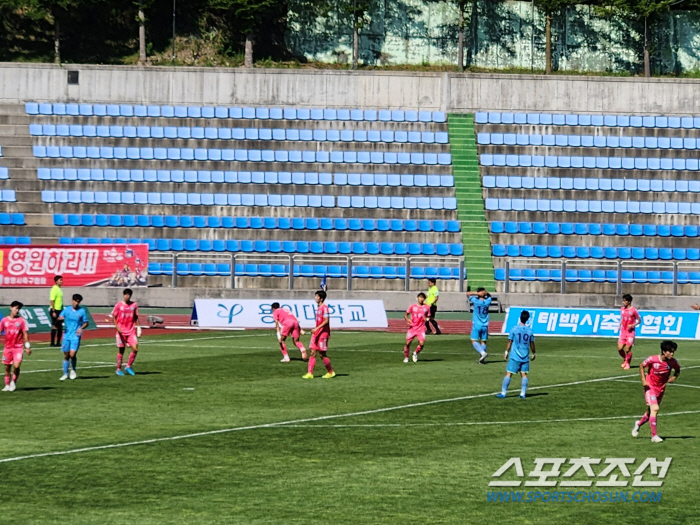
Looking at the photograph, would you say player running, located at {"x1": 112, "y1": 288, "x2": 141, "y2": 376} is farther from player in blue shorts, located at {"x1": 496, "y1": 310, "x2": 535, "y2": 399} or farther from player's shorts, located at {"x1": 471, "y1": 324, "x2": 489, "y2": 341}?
player's shorts, located at {"x1": 471, "y1": 324, "x2": 489, "y2": 341}

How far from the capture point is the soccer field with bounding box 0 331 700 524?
47.2 feet

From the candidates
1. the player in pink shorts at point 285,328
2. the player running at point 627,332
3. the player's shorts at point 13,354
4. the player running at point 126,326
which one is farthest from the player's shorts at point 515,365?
the player's shorts at point 13,354

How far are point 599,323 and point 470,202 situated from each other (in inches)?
484

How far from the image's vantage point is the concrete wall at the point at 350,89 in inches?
A: 2180

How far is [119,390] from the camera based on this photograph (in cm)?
2525

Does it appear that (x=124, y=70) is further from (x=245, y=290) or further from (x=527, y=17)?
(x=527, y=17)

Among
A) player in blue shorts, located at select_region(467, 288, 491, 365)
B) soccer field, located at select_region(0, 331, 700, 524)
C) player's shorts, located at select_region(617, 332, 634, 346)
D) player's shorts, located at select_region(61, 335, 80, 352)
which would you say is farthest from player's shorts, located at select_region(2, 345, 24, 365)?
player's shorts, located at select_region(617, 332, 634, 346)

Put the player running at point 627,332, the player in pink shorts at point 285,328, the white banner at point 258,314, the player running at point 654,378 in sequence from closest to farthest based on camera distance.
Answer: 1. the player running at point 654,378
2. the player running at point 627,332
3. the player in pink shorts at point 285,328
4. the white banner at point 258,314

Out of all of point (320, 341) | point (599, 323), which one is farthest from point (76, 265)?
point (320, 341)

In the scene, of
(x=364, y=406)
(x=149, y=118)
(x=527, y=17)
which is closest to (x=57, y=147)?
(x=149, y=118)

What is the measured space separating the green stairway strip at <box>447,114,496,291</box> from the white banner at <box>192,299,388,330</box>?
22.8 ft

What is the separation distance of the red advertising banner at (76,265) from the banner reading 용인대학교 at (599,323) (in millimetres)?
14959

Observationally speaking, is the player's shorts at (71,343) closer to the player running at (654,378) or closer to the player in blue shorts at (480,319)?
the player in blue shorts at (480,319)

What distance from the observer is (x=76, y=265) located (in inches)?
1836
